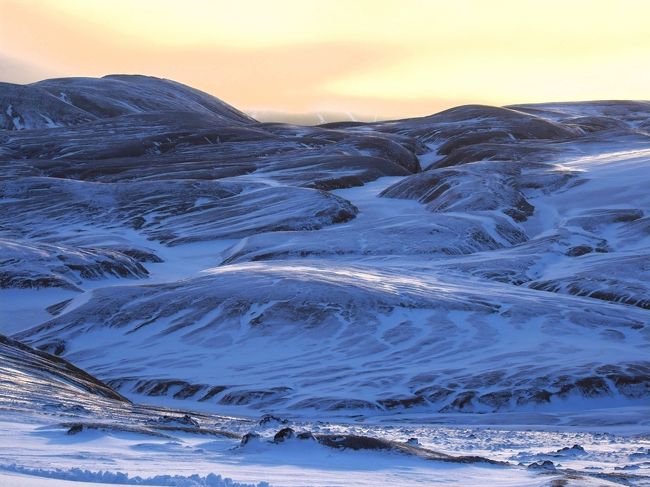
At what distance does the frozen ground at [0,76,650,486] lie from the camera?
43.1 ft

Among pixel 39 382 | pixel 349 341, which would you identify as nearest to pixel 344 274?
pixel 349 341

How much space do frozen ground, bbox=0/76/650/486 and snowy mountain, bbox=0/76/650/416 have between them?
6.0 inches

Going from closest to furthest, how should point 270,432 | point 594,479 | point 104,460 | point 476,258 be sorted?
point 104,460
point 594,479
point 270,432
point 476,258

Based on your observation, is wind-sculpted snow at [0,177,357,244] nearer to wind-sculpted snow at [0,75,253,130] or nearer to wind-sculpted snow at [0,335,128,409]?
wind-sculpted snow at [0,335,128,409]

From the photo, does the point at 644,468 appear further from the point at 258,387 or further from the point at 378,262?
the point at 378,262

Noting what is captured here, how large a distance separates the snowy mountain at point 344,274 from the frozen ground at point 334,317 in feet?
0.50

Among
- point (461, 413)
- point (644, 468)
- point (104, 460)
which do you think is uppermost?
point (104, 460)

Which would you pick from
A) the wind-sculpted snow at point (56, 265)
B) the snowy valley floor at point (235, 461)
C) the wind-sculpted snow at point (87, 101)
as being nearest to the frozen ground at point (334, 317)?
the snowy valley floor at point (235, 461)

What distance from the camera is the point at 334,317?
39625mm

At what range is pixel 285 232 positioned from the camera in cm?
6400

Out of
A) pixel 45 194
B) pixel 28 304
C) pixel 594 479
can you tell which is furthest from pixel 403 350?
pixel 45 194

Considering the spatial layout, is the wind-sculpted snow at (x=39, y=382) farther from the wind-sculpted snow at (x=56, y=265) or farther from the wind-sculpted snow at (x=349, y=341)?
the wind-sculpted snow at (x=56, y=265)

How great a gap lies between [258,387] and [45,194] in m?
54.3

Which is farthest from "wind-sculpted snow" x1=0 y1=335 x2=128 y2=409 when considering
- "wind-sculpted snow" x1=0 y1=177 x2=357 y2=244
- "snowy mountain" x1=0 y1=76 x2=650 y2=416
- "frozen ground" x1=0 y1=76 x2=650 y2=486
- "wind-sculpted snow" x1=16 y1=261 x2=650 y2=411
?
"wind-sculpted snow" x1=0 y1=177 x2=357 y2=244
